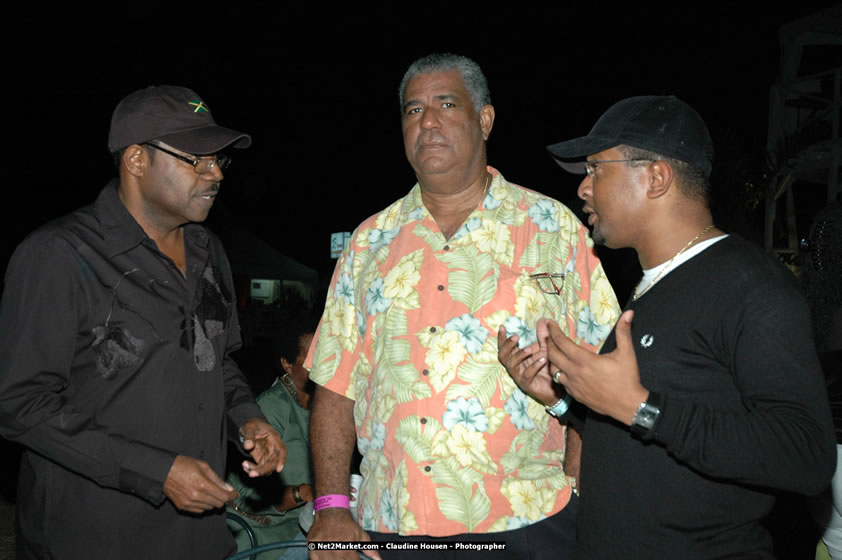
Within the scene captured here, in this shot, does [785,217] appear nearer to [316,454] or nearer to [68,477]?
[316,454]

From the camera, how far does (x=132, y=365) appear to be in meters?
2.26

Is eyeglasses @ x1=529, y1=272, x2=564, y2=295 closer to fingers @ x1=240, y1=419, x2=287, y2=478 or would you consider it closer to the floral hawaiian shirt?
the floral hawaiian shirt

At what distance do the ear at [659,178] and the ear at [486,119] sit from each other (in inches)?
42.6

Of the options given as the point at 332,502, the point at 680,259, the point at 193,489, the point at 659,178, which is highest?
the point at 659,178

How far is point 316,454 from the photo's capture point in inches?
104

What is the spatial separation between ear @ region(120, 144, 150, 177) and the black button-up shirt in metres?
0.16

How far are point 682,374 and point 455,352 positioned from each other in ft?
2.98

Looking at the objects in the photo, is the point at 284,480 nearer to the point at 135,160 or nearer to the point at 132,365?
the point at 132,365

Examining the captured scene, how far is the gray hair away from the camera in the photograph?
9.18ft

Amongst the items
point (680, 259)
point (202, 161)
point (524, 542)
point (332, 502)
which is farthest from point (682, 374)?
point (202, 161)

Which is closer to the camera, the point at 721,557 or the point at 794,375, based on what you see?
the point at 794,375

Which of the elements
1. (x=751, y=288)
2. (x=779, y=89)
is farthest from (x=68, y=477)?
(x=779, y=89)

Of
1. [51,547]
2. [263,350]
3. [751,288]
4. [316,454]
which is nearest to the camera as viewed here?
[751,288]

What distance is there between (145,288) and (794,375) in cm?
226
